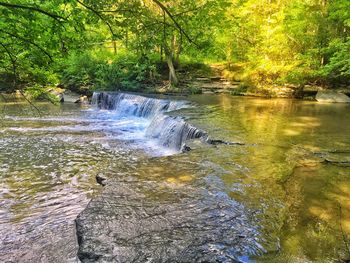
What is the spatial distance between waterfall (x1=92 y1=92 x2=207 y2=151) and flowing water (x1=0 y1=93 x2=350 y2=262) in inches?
2.5

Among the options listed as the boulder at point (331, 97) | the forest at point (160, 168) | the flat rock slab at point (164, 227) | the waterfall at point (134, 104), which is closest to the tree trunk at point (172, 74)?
the waterfall at point (134, 104)

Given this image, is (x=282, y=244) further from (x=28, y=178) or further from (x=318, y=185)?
(x=28, y=178)

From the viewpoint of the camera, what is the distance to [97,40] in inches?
159

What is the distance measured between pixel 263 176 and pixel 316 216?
116cm

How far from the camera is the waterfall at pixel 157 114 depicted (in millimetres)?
7820

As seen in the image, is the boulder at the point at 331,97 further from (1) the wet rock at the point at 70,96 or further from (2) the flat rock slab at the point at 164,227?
(1) the wet rock at the point at 70,96

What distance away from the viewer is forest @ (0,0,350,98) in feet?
10.9

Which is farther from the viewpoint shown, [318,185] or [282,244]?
[318,185]

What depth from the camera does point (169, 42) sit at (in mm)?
6332

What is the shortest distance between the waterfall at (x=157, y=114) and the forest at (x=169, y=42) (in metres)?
1.79

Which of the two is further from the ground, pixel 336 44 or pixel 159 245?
pixel 336 44

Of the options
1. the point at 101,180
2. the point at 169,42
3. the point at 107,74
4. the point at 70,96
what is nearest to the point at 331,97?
the point at 169,42

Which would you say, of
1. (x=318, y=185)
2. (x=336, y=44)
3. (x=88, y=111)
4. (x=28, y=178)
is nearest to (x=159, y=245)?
(x=318, y=185)

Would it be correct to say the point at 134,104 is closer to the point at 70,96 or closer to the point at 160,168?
the point at 70,96
